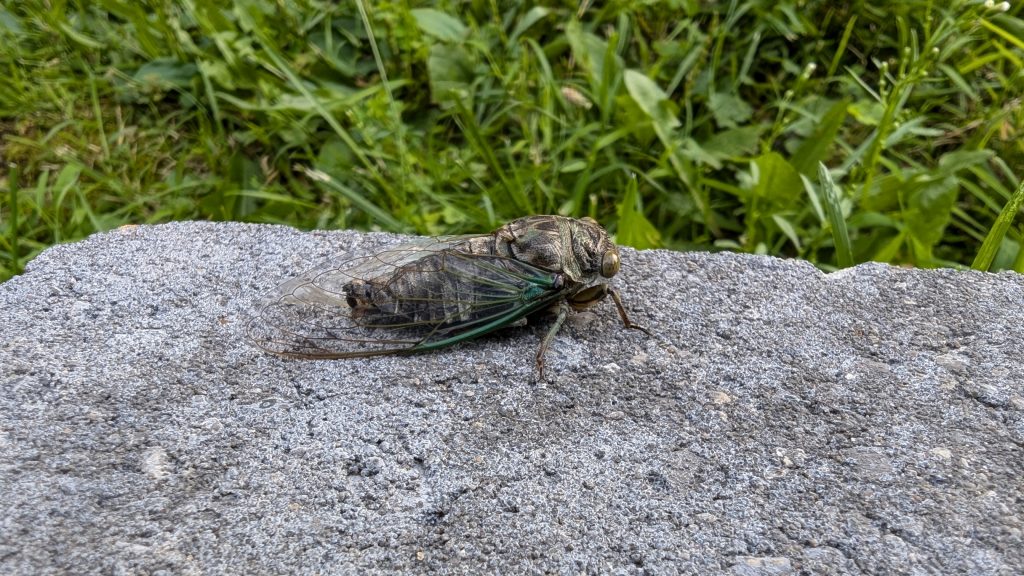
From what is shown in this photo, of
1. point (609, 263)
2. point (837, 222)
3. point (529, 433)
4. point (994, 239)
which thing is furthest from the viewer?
point (837, 222)

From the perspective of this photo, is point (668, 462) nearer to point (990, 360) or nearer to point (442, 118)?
point (990, 360)

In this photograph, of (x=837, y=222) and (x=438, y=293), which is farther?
(x=837, y=222)

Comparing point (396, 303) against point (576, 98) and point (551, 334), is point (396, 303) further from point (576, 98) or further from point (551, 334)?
point (576, 98)

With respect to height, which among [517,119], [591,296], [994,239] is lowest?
[517,119]

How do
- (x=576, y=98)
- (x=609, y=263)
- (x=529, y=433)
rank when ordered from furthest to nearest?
(x=576, y=98), (x=609, y=263), (x=529, y=433)

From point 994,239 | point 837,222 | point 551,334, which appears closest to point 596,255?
point 551,334

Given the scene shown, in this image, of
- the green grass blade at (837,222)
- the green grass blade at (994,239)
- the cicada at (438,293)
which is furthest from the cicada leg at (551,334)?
the green grass blade at (994,239)

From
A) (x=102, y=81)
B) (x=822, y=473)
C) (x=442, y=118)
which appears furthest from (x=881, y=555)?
(x=102, y=81)
